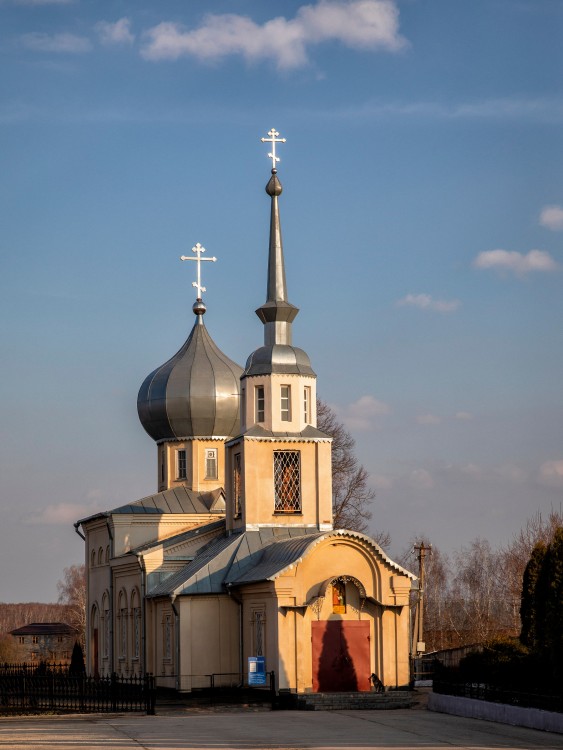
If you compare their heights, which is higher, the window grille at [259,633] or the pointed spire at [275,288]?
the pointed spire at [275,288]

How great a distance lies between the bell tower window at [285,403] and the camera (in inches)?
1465

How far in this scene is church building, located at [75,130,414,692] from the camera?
3250 centimetres

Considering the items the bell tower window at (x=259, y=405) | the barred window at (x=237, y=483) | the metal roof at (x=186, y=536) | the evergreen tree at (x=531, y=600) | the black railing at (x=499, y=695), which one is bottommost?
the black railing at (x=499, y=695)

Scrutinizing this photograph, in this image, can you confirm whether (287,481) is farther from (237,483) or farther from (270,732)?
(270,732)

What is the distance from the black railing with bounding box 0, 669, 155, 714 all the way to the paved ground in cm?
133

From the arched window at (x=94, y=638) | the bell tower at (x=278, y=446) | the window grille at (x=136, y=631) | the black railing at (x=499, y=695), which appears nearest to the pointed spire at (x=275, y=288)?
the bell tower at (x=278, y=446)

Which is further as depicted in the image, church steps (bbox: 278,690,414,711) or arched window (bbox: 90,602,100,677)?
A: arched window (bbox: 90,602,100,677)

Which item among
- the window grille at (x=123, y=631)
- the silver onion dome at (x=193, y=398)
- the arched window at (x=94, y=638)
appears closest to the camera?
the window grille at (x=123, y=631)

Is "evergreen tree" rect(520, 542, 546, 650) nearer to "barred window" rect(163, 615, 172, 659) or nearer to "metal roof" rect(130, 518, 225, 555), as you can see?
"barred window" rect(163, 615, 172, 659)

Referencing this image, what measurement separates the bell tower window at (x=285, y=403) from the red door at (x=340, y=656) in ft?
22.4

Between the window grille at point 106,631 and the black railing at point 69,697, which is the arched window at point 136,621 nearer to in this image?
the window grille at point 106,631

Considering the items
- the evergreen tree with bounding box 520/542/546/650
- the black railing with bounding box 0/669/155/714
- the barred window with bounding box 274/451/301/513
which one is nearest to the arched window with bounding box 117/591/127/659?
the black railing with bounding box 0/669/155/714

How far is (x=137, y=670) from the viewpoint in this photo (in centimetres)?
3953

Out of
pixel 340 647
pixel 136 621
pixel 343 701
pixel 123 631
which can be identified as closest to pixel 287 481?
pixel 340 647
